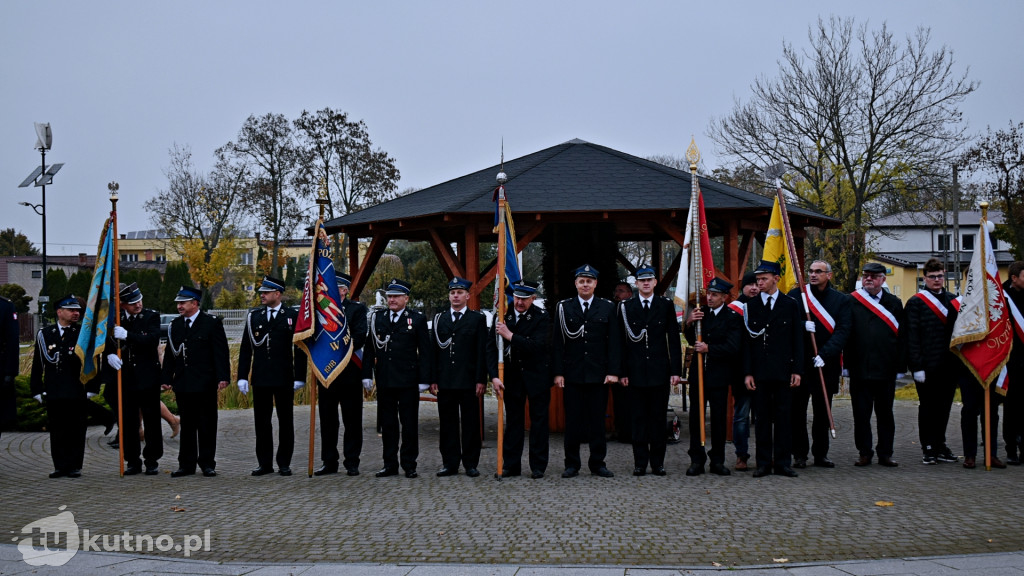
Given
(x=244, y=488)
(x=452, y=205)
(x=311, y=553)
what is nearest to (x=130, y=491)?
(x=244, y=488)

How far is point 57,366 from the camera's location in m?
8.90

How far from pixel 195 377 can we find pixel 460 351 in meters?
2.75

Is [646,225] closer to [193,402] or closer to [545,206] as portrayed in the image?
[545,206]

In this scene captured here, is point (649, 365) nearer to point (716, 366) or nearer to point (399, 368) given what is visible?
point (716, 366)

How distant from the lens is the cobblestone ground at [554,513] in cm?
557

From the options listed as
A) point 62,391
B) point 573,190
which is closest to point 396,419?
point 62,391

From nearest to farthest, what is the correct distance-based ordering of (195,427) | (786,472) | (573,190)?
(786,472), (195,427), (573,190)

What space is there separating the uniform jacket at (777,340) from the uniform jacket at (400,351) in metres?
3.23

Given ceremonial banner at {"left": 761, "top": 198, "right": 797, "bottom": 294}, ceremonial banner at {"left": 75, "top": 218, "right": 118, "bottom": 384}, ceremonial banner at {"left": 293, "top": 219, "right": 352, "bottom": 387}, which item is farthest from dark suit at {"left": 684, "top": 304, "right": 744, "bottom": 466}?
ceremonial banner at {"left": 75, "top": 218, "right": 118, "bottom": 384}

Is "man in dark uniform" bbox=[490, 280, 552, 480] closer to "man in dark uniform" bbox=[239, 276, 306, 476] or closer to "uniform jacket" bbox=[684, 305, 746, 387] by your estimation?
"uniform jacket" bbox=[684, 305, 746, 387]

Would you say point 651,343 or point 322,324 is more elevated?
point 322,324

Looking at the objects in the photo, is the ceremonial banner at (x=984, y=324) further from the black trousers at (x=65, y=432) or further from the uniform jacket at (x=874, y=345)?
the black trousers at (x=65, y=432)

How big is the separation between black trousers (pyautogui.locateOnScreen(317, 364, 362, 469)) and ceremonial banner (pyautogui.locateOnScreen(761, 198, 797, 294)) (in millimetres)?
4563

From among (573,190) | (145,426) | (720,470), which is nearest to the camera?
(720,470)
